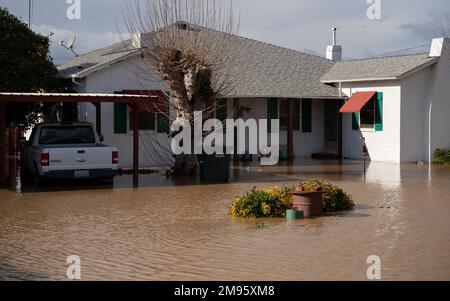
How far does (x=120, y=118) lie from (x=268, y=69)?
8222 millimetres

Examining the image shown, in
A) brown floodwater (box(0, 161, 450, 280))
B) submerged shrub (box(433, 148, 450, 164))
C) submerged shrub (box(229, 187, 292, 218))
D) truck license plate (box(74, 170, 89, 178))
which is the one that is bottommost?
brown floodwater (box(0, 161, 450, 280))

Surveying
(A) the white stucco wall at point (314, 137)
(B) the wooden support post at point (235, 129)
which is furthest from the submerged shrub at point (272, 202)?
(A) the white stucco wall at point (314, 137)

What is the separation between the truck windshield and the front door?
42.8ft

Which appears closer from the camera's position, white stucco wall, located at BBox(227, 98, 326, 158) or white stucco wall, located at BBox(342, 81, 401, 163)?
white stucco wall, located at BBox(342, 81, 401, 163)

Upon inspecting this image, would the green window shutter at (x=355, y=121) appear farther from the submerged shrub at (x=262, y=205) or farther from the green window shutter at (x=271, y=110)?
the submerged shrub at (x=262, y=205)

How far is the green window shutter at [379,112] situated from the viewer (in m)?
26.5

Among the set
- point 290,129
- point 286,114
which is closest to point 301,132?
point 286,114

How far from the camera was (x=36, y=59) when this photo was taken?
2370cm

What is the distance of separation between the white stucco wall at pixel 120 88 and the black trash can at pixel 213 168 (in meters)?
4.65

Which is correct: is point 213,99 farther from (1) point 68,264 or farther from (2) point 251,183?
(1) point 68,264

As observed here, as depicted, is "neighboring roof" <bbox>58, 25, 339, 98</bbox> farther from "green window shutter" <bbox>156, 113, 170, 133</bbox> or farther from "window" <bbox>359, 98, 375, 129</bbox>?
"green window shutter" <bbox>156, 113, 170, 133</bbox>

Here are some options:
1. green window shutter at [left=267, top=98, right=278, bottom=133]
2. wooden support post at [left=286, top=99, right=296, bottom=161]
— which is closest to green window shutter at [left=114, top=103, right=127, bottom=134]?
green window shutter at [left=267, top=98, right=278, bottom=133]

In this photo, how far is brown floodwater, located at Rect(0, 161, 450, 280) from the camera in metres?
8.74

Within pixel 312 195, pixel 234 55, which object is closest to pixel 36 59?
pixel 234 55
